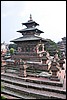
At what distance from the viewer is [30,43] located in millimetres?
18422

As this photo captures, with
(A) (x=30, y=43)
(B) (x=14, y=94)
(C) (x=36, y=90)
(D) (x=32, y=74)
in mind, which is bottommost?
(B) (x=14, y=94)

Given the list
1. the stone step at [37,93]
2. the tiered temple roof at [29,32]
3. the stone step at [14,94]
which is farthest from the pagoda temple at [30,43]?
the stone step at [14,94]

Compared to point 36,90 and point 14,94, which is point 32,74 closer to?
point 36,90

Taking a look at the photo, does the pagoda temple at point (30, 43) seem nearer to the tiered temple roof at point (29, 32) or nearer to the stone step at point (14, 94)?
the tiered temple roof at point (29, 32)

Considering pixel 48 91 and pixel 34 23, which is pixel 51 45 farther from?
pixel 48 91

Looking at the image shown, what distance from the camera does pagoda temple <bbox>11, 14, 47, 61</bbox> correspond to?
58.6 feet

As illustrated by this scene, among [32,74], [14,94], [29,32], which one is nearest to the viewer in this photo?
[14,94]

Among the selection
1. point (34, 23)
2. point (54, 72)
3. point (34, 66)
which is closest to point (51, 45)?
point (34, 23)

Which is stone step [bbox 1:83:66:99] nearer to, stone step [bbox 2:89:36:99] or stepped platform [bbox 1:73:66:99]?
stepped platform [bbox 1:73:66:99]

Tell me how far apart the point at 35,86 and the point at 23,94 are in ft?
3.58

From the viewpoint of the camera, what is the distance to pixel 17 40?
1916cm

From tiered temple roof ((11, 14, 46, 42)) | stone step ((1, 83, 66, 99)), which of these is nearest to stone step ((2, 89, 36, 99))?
stone step ((1, 83, 66, 99))

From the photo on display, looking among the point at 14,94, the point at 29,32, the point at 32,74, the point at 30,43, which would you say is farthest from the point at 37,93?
the point at 29,32

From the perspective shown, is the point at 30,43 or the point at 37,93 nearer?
the point at 37,93
